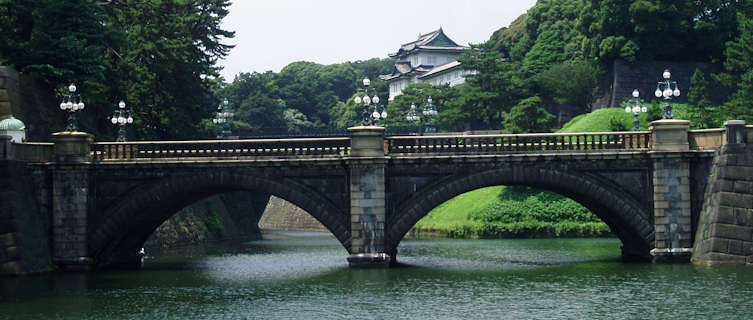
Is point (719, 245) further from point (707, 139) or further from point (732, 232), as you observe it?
point (707, 139)

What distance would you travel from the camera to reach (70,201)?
1588 inches

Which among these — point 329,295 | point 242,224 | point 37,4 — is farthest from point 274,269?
point 242,224

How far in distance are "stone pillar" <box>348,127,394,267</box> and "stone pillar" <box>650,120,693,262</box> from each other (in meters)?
11.6

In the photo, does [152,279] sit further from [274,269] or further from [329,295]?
[329,295]

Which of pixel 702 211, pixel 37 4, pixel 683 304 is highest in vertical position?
pixel 37 4

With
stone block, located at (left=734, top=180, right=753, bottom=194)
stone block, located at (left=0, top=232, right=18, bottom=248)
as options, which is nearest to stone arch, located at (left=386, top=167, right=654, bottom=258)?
stone block, located at (left=734, top=180, right=753, bottom=194)

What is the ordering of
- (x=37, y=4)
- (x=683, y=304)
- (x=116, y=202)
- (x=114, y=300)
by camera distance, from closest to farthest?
(x=683, y=304)
(x=114, y=300)
(x=116, y=202)
(x=37, y=4)

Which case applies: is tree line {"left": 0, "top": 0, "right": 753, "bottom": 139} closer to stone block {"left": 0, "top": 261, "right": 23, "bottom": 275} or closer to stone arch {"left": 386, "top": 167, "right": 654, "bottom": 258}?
stone block {"left": 0, "top": 261, "right": 23, "bottom": 275}

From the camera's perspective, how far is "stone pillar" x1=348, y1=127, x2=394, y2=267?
3925cm

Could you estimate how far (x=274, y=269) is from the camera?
4294 cm

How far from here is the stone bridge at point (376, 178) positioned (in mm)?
39031

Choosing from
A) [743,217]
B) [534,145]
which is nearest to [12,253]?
[534,145]

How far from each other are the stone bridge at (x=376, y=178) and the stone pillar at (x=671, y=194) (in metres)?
0.04

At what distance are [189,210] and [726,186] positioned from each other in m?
36.1
